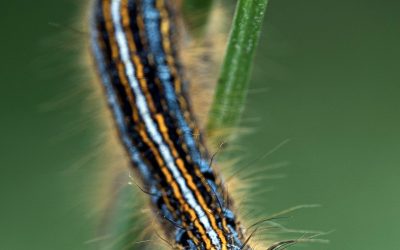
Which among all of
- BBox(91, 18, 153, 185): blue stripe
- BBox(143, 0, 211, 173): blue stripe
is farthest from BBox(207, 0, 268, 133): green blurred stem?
BBox(91, 18, 153, 185): blue stripe

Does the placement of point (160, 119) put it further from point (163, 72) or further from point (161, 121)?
point (163, 72)

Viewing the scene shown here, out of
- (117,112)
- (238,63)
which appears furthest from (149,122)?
(238,63)

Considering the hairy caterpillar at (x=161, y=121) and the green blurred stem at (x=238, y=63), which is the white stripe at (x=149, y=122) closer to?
the hairy caterpillar at (x=161, y=121)

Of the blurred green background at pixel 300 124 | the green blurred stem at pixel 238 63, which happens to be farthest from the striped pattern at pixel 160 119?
the blurred green background at pixel 300 124

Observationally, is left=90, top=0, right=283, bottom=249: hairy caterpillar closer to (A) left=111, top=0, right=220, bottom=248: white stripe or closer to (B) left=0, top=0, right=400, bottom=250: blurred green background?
(A) left=111, top=0, right=220, bottom=248: white stripe

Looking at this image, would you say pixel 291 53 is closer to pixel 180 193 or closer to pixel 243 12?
pixel 180 193

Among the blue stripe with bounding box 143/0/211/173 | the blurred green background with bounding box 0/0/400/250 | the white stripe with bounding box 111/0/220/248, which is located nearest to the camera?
the white stripe with bounding box 111/0/220/248

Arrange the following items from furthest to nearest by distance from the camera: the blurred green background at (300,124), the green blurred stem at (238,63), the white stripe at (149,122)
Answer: the blurred green background at (300,124), the white stripe at (149,122), the green blurred stem at (238,63)

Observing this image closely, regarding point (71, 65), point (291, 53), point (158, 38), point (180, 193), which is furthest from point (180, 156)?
point (291, 53)
